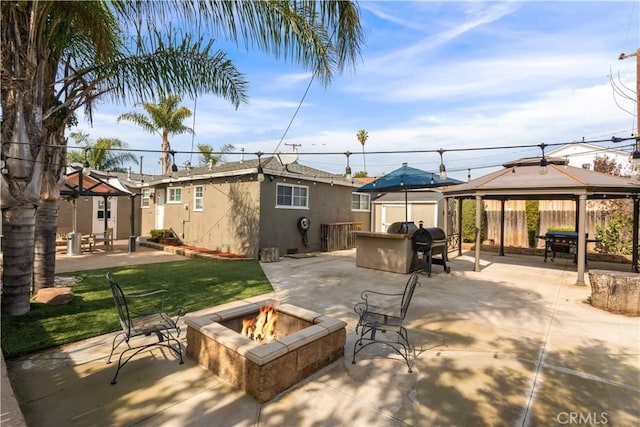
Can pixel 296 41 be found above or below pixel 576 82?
below

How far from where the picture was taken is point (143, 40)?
17.7ft

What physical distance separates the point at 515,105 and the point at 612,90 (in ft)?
15.9

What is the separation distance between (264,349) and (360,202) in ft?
46.1

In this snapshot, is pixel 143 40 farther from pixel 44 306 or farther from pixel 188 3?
pixel 44 306

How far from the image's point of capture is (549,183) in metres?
8.09

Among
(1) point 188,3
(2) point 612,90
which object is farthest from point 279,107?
(2) point 612,90

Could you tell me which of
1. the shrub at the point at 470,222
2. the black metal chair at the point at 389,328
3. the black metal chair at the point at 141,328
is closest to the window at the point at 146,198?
the black metal chair at the point at 141,328

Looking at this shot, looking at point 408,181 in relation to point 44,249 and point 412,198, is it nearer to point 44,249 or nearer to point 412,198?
point 44,249

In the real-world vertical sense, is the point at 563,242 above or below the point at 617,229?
below

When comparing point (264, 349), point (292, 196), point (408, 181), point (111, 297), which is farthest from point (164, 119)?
point (264, 349)

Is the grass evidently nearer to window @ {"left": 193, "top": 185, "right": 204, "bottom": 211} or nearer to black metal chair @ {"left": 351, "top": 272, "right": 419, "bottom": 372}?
black metal chair @ {"left": 351, "top": 272, "right": 419, "bottom": 372}

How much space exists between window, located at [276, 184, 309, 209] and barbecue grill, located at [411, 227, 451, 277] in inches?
207

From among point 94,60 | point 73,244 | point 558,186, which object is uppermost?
point 94,60

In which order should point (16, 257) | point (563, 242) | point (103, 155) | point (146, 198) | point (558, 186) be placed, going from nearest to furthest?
point (16, 257)
point (558, 186)
point (563, 242)
point (146, 198)
point (103, 155)
